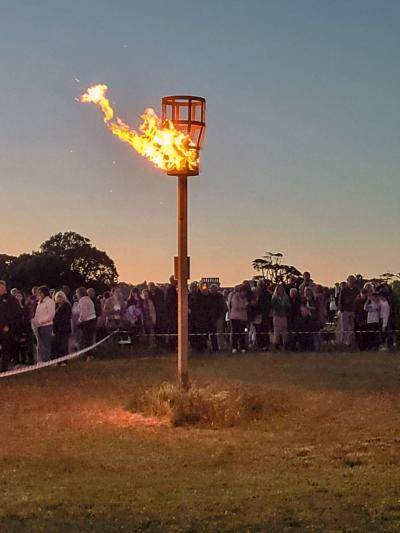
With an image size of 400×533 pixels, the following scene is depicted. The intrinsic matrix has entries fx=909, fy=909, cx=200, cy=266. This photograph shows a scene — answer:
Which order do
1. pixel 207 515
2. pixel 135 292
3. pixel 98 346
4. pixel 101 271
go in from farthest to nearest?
1. pixel 101 271
2. pixel 135 292
3. pixel 98 346
4. pixel 207 515

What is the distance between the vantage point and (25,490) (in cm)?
789

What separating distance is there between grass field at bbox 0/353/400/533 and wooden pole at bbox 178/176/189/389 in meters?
1.04

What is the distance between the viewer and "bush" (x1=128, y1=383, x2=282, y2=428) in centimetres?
1127

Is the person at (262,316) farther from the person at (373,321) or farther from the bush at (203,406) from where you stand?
the bush at (203,406)

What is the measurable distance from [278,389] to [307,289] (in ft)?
28.8

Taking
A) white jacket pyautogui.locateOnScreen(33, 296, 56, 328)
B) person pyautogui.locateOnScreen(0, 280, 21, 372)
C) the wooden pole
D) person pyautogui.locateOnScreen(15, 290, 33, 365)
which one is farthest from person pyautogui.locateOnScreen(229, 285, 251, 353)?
the wooden pole

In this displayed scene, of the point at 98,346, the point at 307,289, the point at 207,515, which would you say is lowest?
the point at 207,515

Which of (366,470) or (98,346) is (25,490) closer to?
(366,470)

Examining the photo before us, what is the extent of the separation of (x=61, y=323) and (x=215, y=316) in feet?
14.9

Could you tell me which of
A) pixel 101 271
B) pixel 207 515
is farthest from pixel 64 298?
pixel 101 271

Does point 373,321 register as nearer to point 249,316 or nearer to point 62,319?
point 249,316

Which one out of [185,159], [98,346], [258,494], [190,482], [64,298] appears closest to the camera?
[258,494]

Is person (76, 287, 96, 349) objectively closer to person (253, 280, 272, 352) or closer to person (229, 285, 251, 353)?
person (229, 285, 251, 353)

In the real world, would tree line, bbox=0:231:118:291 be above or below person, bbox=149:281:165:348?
above
